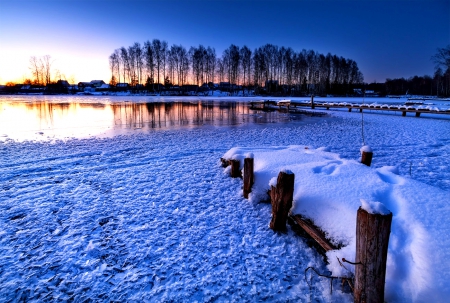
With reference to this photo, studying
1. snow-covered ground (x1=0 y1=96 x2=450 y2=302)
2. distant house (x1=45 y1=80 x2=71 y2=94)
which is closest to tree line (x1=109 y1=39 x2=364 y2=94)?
distant house (x1=45 y1=80 x2=71 y2=94)

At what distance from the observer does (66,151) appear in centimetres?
851

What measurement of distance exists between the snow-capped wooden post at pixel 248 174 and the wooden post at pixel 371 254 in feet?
8.88

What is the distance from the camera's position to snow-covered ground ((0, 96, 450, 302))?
2.72 m

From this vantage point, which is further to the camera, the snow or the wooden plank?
the wooden plank

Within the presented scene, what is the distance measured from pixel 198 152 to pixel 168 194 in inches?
144

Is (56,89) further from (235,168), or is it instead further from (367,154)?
(367,154)

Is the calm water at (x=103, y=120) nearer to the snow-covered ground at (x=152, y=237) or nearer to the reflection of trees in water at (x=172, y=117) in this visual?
the reflection of trees in water at (x=172, y=117)

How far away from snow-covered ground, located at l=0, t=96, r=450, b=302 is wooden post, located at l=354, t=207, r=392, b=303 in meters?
0.28

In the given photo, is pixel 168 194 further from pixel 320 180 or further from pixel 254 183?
pixel 320 180

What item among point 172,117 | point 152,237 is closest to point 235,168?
point 152,237

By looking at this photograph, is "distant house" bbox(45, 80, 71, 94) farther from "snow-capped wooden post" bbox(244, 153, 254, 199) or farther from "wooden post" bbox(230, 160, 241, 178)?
"snow-capped wooden post" bbox(244, 153, 254, 199)

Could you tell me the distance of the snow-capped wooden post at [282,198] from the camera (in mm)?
3617

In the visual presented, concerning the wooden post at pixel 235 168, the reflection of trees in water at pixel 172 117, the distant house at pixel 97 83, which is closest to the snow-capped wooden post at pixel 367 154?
the wooden post at pixel 235 168

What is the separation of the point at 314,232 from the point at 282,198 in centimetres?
64
